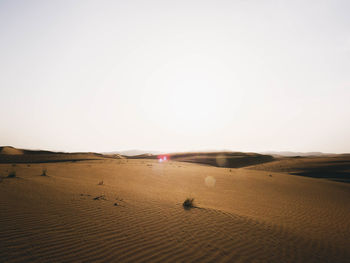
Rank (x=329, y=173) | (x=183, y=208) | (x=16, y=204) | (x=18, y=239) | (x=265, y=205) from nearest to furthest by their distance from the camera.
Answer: (x=18, y=239), (x=16, y=204), (x=183, y=208), (x=265, y=205), (x=329, y=173)

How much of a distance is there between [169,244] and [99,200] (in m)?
3.56

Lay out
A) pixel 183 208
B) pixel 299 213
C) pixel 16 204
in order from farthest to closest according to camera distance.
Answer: pixel 299 213
pixel 183 208
pixel 16 204

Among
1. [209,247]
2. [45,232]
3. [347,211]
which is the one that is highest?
[45,232]

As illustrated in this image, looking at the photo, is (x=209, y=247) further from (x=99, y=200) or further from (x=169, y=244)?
(x=99, y=200)

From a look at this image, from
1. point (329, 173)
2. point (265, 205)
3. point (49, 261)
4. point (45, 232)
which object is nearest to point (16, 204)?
point (45, 232)

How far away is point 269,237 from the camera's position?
4797 millimetres

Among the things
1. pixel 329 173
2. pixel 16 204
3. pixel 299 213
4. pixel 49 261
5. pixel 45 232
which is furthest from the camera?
pixel 329 173

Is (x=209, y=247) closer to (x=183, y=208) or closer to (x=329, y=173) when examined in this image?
(x=183, y=208)

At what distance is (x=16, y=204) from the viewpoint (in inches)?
210

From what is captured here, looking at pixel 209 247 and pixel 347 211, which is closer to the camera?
pixel 209 247

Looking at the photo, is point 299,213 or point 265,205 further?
point 265,205

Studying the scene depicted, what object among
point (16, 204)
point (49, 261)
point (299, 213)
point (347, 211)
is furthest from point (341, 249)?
point (16, 204)

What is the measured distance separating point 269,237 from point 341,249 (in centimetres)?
177

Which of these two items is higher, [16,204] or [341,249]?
[16,204]
